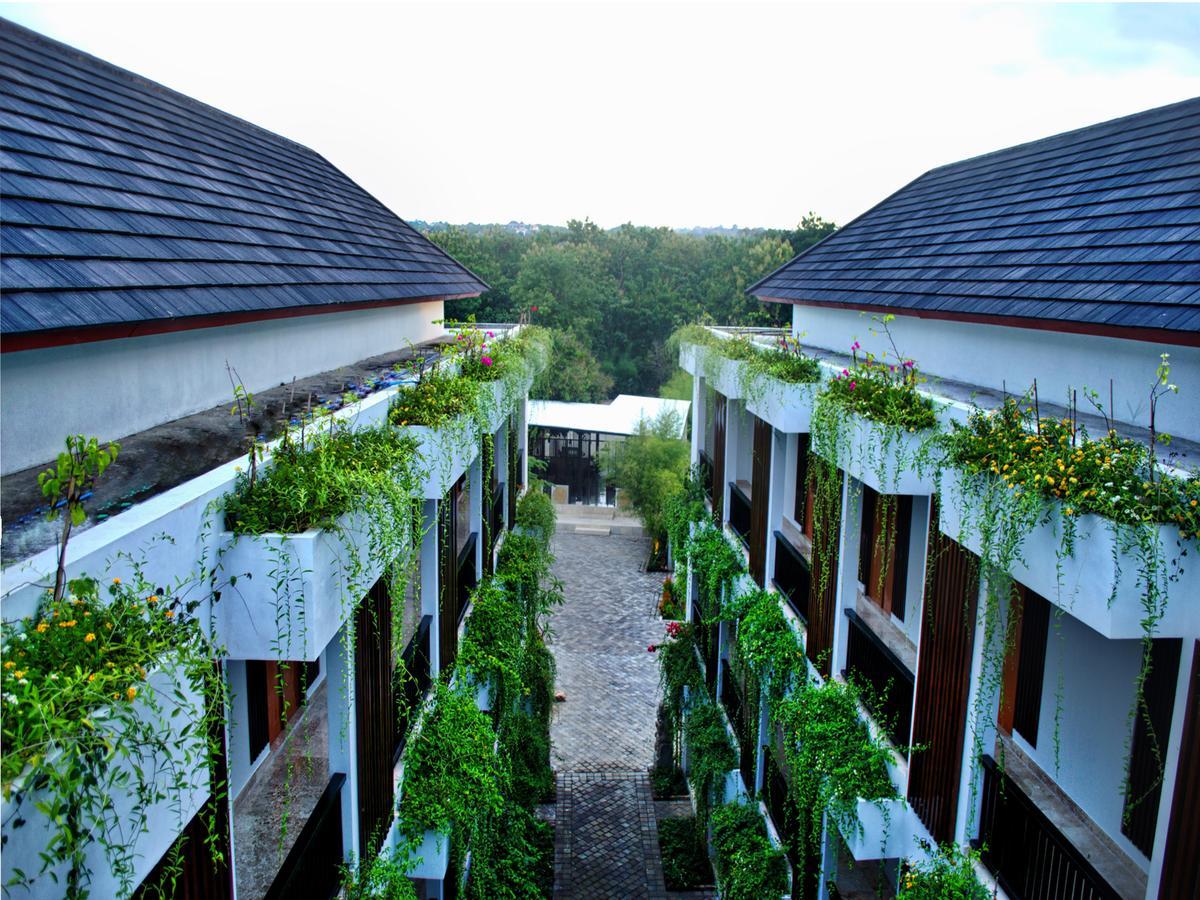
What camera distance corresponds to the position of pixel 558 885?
12664 millimetres

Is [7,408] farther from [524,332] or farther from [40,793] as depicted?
[524,332]

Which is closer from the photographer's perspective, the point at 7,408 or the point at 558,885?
the point at 7,408

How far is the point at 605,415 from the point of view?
33.9 meters

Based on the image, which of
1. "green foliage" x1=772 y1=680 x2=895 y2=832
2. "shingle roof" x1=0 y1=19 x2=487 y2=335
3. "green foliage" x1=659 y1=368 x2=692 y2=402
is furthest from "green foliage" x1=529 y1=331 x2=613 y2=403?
"green foliage" x1=772 y1=680 x2=895 y2=832

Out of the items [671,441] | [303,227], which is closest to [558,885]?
[303,227]

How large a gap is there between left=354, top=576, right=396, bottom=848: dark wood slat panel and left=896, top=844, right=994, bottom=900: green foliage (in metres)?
4.06

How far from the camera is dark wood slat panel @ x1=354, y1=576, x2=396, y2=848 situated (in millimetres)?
6406

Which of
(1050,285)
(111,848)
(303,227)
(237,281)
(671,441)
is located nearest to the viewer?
(111,848)

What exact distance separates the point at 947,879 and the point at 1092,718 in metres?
2.56

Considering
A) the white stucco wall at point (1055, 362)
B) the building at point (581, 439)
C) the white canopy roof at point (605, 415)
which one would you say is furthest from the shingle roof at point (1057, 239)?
the building at point (581, 439)

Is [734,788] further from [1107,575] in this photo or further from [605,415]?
[605,415]

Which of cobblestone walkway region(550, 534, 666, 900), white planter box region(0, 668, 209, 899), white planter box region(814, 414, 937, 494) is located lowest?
cobblestone walkway region(550, 534, 666, 900)

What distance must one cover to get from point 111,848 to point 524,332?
591 inches

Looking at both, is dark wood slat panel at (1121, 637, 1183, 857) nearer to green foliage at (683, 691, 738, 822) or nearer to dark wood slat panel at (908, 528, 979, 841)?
dark wood slat panel at (908, 528, 979, 841)
